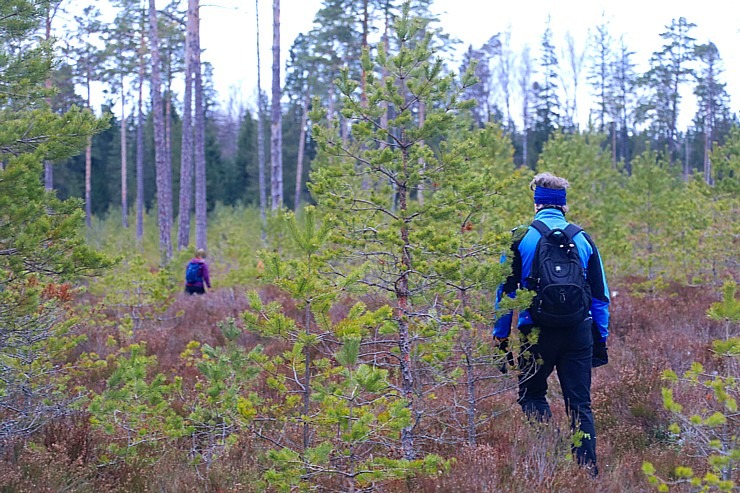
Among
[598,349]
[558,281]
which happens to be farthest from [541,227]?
[598,349]

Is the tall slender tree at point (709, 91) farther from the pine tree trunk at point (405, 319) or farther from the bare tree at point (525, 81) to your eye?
the pine tree trunk at point (405, 319)

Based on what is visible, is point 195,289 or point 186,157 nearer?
point 195,289

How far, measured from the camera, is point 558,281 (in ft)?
12.7

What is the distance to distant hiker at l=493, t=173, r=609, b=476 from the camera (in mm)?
3882

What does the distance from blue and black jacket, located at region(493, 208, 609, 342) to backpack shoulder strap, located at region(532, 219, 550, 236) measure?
0.03m

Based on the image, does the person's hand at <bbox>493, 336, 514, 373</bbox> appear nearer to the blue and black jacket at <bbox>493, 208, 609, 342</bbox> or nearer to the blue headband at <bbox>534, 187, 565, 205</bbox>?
the blue and black jacket at <bbox>493, 208, 609, 342</bbox>

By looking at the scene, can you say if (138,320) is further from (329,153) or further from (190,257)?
(329,153)

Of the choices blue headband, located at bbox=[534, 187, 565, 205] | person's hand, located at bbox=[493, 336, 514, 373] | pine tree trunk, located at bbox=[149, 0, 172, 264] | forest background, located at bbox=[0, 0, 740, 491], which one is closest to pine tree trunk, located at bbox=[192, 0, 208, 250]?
pine tree trunk, located at bbox=[149, 0, 172, 264]

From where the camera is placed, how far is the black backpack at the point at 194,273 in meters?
13.1

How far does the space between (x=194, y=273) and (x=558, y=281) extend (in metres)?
10.4

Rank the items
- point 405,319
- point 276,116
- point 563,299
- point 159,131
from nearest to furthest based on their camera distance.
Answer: point 563,299 → point 405,319 → point 276,116 → point 159,131

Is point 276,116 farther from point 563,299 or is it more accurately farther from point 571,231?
point 563,299

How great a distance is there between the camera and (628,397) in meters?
5.70

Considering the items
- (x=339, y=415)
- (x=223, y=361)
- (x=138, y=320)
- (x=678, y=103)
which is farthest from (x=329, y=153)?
(x=678, y=103)
